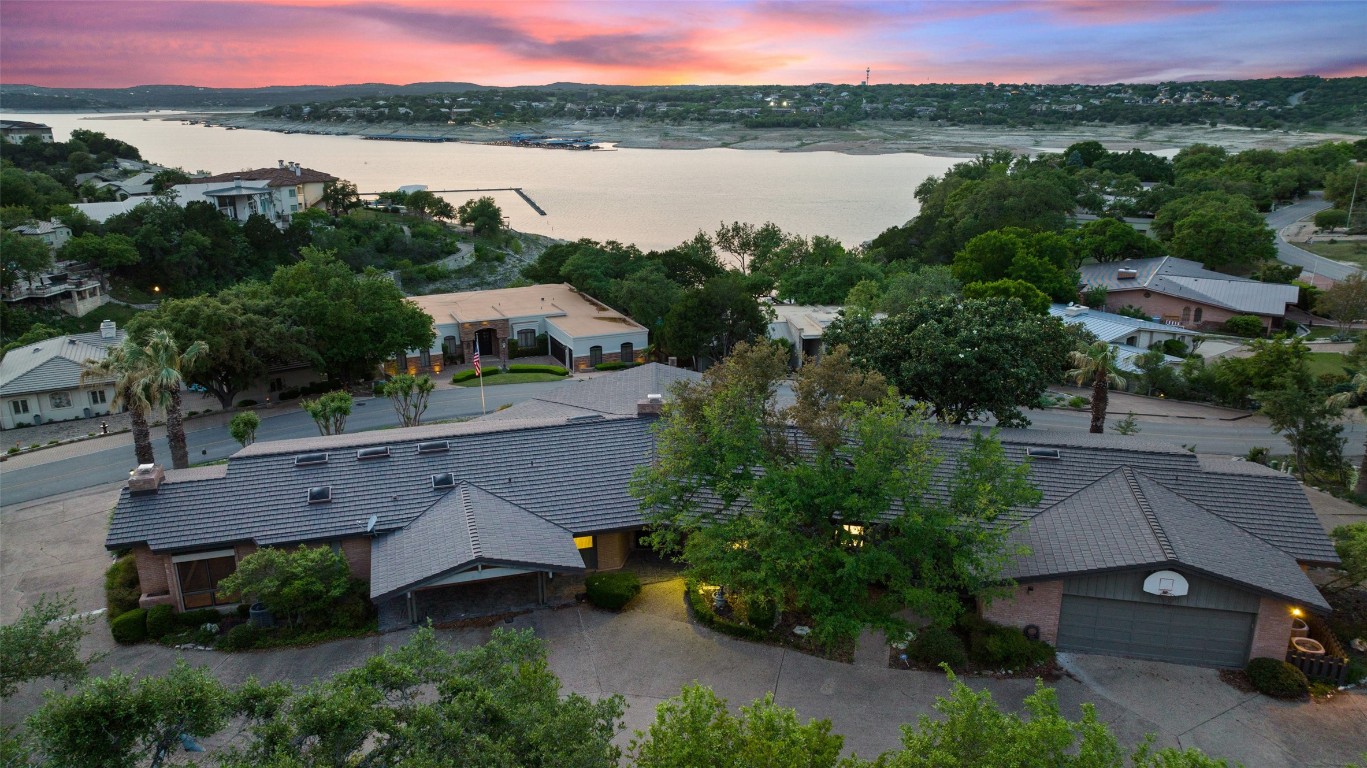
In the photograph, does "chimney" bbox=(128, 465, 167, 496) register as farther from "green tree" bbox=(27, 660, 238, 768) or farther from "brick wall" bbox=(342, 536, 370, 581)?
"green tree" bbox=(27, 660, 238, 768)

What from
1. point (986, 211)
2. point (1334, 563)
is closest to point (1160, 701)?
point (1334, 563)

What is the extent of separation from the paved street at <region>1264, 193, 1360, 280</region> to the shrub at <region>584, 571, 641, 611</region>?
2587 inches

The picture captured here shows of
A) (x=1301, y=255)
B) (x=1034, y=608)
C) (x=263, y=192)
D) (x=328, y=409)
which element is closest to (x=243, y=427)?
(x=328, y=409)

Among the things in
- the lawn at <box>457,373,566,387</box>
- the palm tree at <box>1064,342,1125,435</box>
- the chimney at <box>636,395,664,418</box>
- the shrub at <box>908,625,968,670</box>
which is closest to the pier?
the lawn at <box>457,373,566,387</box>

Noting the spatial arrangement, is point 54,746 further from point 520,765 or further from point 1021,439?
point 1021,439

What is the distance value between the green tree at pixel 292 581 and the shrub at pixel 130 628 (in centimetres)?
226

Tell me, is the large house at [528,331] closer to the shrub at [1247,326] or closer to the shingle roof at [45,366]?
the shingle roof at [45,366]

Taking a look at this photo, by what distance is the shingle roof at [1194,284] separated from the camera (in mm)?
60625

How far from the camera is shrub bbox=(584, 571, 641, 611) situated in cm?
2377

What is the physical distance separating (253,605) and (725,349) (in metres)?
31.2

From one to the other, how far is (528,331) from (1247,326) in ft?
164

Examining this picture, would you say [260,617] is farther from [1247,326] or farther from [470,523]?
[1247,326]

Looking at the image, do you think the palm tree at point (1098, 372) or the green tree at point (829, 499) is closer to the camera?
the green tree at point (829, 499)

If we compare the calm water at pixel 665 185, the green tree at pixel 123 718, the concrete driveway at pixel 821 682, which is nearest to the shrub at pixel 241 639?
the concrete driveway at pixel 821 682
